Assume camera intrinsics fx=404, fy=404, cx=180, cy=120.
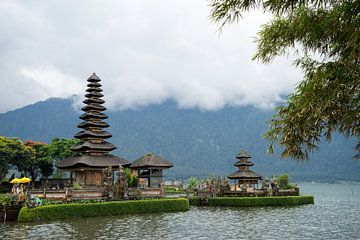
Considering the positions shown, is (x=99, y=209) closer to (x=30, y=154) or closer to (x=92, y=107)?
(x=92, y=107)

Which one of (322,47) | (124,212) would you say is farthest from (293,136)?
(124,212)

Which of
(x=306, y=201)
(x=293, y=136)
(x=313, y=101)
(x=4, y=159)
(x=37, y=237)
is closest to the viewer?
Answer: (x=313, y=101)

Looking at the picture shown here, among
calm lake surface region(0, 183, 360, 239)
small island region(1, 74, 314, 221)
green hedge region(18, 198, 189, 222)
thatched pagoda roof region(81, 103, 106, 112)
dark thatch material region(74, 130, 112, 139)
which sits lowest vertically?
calm lake surface region(0, 183, 360, 239)

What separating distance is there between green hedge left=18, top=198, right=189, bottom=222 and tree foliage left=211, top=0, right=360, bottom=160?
2327cm

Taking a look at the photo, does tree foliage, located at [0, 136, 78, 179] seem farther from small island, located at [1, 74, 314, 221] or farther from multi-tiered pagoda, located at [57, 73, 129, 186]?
multi-tiered pagoda, located at [57, 73, 129, 186]

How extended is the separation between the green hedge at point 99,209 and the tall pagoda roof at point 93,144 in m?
11.9

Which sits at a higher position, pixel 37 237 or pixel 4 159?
pixel 4 159

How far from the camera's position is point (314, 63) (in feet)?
31.9

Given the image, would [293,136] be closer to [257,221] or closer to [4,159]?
[257,221]

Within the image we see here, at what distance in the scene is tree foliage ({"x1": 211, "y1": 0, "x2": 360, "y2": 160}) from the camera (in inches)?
274

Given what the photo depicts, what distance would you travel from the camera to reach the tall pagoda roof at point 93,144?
4659 centimetres

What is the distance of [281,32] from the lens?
883cm

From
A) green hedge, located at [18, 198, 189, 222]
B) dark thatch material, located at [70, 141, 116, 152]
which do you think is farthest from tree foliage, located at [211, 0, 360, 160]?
dark thatch material, located at [70, 141, 116, 152]

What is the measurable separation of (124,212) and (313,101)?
2872 cm
